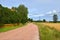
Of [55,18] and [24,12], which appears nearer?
[24,12]

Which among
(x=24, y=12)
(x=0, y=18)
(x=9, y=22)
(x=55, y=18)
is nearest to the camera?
(x=0, y=18)

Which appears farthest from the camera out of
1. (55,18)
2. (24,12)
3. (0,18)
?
(55,18)

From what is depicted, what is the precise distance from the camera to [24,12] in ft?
350

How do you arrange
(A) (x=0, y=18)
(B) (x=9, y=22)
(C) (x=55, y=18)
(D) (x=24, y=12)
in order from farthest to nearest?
(C) (x=55, y=18) < (D) (x=24, y=12) < (B) (x=9, y=22) < (A) (x=0, y=18)

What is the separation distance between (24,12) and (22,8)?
3.75 m

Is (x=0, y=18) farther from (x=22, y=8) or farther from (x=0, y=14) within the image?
(x=22, y=8)

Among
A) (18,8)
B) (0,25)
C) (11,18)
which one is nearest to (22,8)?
(18,8)

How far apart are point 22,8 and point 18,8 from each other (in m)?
2.47

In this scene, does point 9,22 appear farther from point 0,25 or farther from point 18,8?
point 18,8

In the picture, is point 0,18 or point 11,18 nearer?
point 0,18

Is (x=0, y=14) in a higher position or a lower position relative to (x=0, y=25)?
higher

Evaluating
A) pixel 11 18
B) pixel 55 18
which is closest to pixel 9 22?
pixel 11 18

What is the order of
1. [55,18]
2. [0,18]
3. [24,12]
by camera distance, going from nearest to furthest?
[0,18], [24,12], [55,18]

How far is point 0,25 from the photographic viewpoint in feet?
155
